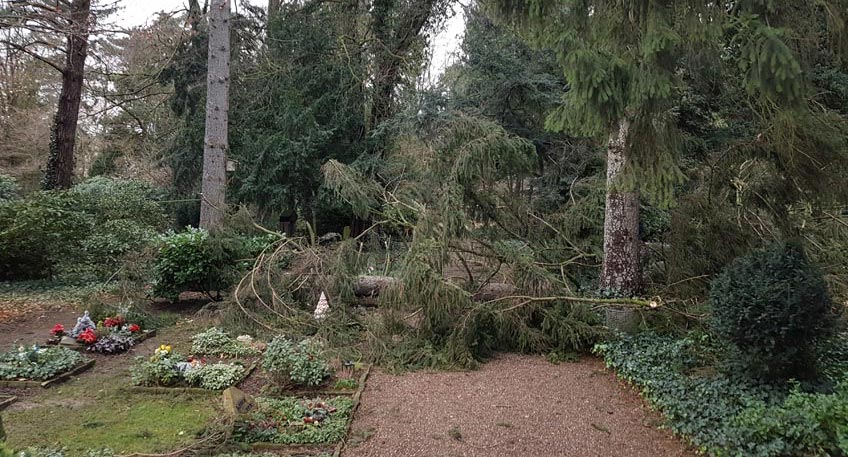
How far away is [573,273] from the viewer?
270 inches

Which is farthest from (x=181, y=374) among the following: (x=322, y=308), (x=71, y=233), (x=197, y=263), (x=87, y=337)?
(x=71, y=233)

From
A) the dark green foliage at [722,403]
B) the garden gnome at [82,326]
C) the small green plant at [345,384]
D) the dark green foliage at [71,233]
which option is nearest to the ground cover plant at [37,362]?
the garden gnome at [82,326]

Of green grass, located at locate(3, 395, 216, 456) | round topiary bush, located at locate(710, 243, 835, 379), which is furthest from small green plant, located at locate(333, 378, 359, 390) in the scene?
round topiary bush, located at locate(710, 243, 835, 379)

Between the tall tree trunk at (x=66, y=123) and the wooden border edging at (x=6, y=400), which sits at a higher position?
the tall tree trunk at (x=66, y=123)

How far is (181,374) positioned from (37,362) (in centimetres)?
143

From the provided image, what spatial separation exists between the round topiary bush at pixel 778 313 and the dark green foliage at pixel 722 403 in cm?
21

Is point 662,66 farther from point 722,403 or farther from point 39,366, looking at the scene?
point 39,366

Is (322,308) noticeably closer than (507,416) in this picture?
No

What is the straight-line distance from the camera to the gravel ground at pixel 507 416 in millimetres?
3498

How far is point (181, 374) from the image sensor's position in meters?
4.59

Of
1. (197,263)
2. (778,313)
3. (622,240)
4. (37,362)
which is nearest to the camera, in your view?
(778,313)

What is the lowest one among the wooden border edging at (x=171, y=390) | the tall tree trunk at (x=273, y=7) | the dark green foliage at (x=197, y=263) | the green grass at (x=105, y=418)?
the green grass at (x=105, y=418)

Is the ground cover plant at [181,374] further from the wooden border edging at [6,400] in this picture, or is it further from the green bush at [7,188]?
the green bush at [7,188]

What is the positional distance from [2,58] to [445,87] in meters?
14.6
